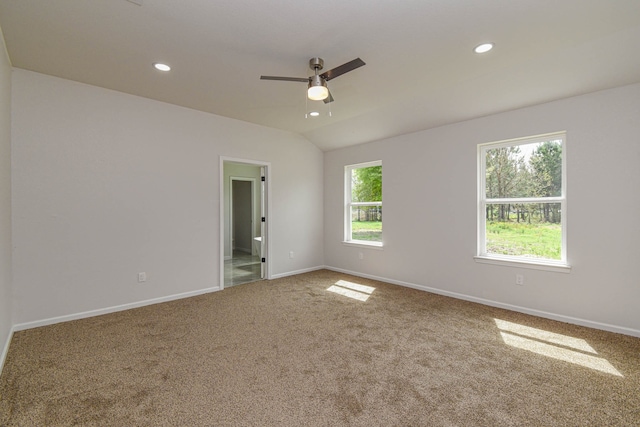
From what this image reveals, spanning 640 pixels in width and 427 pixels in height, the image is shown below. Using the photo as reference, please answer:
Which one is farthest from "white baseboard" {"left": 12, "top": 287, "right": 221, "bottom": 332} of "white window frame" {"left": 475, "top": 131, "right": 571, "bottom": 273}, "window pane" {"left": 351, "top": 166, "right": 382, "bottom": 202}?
"white window frame" {"left": 475, "top": 131, "right": 571, "bottom": 273}

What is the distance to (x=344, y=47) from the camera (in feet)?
8.29

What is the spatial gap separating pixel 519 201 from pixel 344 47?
2.88 m

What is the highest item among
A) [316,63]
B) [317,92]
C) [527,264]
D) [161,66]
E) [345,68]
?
[161,66]

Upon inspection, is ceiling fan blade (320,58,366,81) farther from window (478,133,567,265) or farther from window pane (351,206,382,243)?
window pane (351,206,382,243)

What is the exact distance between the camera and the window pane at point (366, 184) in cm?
520

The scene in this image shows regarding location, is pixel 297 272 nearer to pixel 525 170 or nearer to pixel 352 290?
pixel 352 290

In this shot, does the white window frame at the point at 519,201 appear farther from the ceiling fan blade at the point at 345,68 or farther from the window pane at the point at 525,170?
the ceiling fan blade at the point at 345,68

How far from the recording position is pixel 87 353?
2504 millimetres

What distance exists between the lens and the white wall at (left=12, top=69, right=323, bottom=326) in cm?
300

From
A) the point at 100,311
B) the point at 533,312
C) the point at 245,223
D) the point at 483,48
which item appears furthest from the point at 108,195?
the point at 533,312

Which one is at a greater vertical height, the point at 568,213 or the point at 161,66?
the point at 161,66

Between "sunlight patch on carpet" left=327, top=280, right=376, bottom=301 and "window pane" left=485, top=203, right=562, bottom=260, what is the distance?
5.94 ft

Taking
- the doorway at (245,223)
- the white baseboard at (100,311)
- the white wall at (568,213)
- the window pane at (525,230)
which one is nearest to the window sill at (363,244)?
the white wall at (568,213)

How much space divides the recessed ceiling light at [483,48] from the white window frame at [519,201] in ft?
4.89
